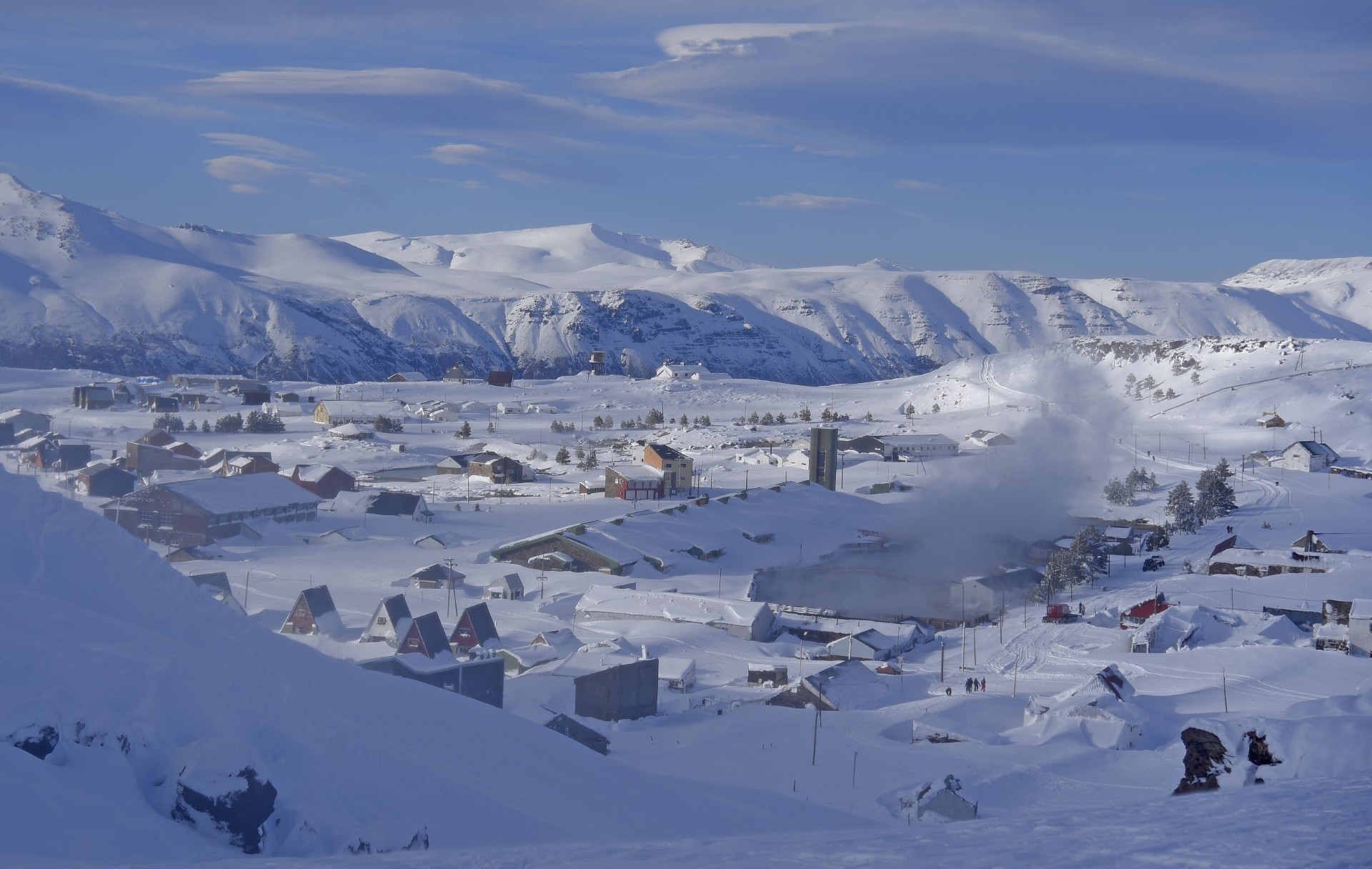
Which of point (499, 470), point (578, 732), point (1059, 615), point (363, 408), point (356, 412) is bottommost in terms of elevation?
point (1059, 615)

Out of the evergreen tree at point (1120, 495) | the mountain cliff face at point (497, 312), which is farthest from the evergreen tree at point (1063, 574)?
the mountain cliff face at point (497, 312)

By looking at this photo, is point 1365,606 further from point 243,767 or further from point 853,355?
point 853,355

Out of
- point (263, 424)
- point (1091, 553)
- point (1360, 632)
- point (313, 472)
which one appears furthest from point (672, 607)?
point (263, 424)

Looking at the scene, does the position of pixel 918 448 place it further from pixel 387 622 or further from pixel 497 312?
pixel 497 312

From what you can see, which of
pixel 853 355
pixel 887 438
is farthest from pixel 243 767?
pixel 853 355

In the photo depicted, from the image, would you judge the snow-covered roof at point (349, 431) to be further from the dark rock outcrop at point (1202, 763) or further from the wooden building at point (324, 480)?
the dark rock outcrop at point (1202, 763)
